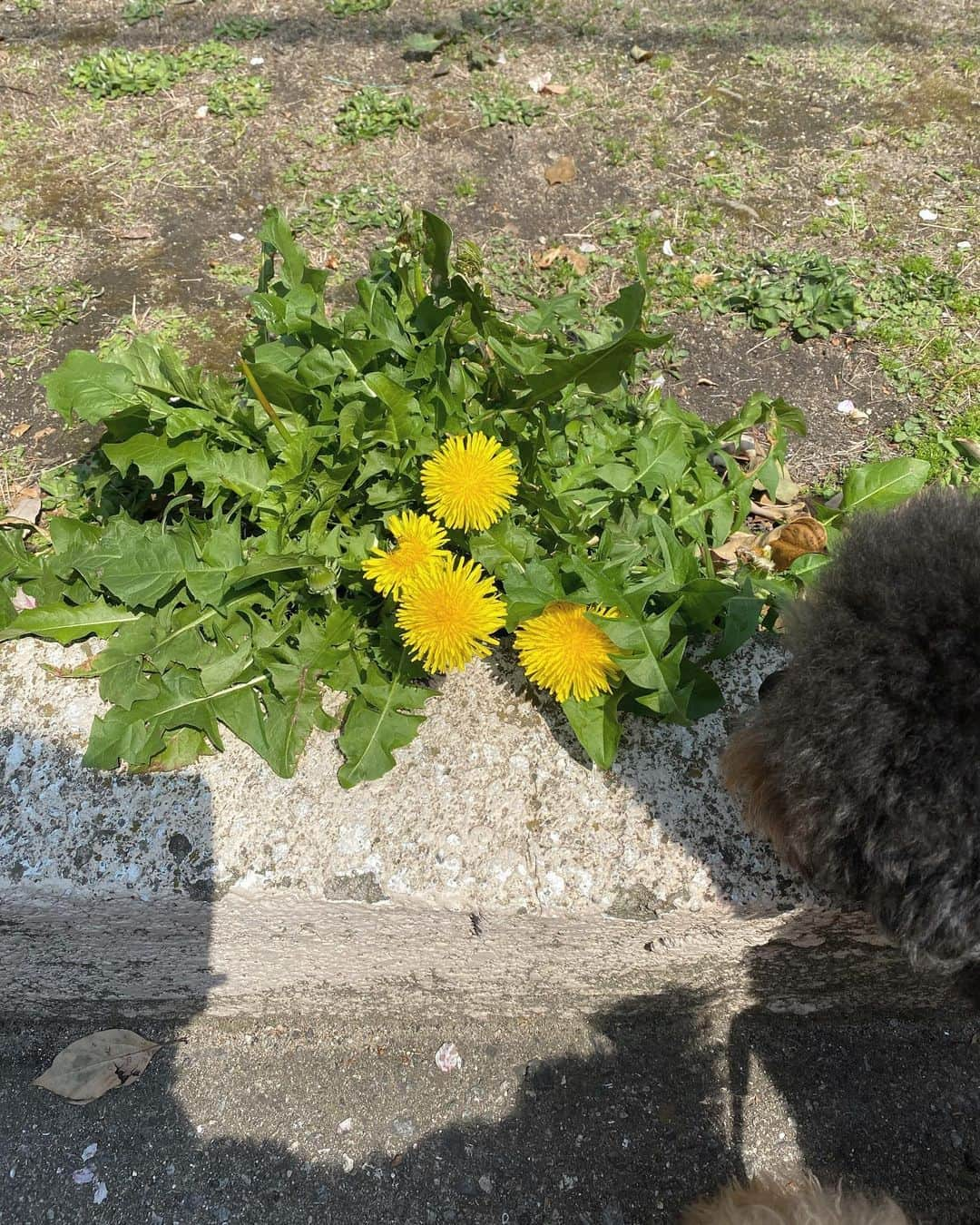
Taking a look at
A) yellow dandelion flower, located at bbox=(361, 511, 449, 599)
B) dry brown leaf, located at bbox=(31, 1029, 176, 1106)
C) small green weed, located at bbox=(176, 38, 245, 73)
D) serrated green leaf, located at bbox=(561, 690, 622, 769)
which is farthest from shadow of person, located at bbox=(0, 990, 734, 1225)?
small green weed, located at bbox=(176, 38, 245, 73)

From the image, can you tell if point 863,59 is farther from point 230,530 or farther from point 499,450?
point 230,530

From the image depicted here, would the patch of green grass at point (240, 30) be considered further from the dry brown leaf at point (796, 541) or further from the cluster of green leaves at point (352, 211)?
the dry brown leaf at point (796, 541)

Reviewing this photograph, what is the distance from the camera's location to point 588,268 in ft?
12.0

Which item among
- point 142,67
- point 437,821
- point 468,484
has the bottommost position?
point 437,821

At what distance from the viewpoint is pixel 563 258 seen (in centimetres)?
368

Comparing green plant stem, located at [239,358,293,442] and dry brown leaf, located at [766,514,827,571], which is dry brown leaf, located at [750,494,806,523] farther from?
green plant stem, located at [239,358,293,442]

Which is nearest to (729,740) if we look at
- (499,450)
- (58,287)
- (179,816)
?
(499,450)

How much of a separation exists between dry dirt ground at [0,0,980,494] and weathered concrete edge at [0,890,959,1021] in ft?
5.57

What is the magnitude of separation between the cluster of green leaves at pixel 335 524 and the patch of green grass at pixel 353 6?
309 centimetres

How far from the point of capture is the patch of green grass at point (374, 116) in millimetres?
4141

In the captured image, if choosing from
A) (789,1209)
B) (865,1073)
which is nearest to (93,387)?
(789,1209)

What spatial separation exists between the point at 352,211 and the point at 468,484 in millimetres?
2448

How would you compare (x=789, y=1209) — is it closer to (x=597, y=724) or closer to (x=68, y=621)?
(x=597, y=724)

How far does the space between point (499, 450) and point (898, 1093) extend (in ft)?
7.43
